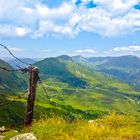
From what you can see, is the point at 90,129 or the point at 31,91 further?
the point at 31,91

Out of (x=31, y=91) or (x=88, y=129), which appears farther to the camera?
(x=31, y=91)

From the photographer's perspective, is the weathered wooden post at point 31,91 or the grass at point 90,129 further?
the weathered wooden post at point 31,91

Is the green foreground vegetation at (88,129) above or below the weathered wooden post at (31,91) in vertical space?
below

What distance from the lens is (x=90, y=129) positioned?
1811cm

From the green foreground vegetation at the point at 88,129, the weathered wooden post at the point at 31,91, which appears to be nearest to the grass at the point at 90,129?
the green foreground vegetation at the point at 88,129

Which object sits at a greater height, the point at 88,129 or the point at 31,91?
the point at 31,91

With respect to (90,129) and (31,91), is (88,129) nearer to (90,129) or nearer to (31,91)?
(90,129)

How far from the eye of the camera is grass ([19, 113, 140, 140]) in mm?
17469

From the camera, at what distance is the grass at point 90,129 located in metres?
17.5

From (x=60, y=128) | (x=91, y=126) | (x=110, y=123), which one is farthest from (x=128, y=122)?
(x=60, y=128)

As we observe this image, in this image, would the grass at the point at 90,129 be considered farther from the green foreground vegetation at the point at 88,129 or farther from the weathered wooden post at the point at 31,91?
the weathered wooden post at the point at 31,91

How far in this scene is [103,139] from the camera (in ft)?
56.0

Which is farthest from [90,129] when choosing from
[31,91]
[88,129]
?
[31,91]

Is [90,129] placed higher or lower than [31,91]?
lower
